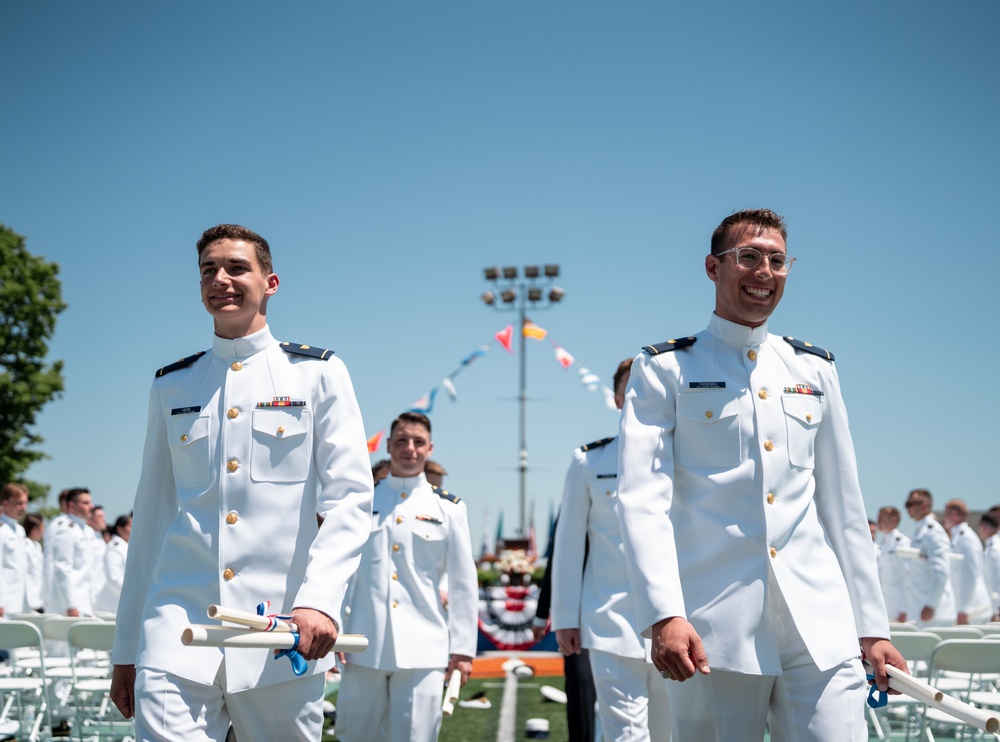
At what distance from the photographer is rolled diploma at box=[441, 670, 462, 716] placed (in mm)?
5203

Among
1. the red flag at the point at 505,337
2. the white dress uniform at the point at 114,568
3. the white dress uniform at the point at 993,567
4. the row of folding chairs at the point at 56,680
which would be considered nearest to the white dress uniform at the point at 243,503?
the row of folding chairs at the point at 56,680

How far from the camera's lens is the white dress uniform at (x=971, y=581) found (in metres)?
13.0

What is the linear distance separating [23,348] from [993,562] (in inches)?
1065

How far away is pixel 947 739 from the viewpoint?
896 cm

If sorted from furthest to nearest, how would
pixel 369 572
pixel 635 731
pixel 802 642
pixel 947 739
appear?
pixel 947 739
pixel 369 572
pixel 635 731
pixel 802 642

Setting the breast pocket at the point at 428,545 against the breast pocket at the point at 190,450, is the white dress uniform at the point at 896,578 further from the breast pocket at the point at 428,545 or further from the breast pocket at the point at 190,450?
the breast pocket at the point at 190,450

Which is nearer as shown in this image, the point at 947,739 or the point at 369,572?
the point at 369,572

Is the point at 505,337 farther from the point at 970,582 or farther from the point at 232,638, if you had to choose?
the point at 232,638

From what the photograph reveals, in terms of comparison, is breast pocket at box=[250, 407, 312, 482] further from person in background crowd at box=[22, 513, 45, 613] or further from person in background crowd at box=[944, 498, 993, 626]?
person in background crowd at box=[944, 498, 993, 626]

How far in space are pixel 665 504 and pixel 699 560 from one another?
21 centimetres

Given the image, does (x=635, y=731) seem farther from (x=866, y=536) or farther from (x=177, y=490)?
(x=177, y=490)

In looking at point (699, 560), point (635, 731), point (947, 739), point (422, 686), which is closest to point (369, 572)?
point (422, 686)

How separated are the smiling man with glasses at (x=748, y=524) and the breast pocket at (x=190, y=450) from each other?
1306 millimetres

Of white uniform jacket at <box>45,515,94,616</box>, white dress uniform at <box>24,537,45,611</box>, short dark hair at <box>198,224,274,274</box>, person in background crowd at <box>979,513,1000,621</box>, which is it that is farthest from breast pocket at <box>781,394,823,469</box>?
white dress uniform at <box>24,537,45,611</box>
